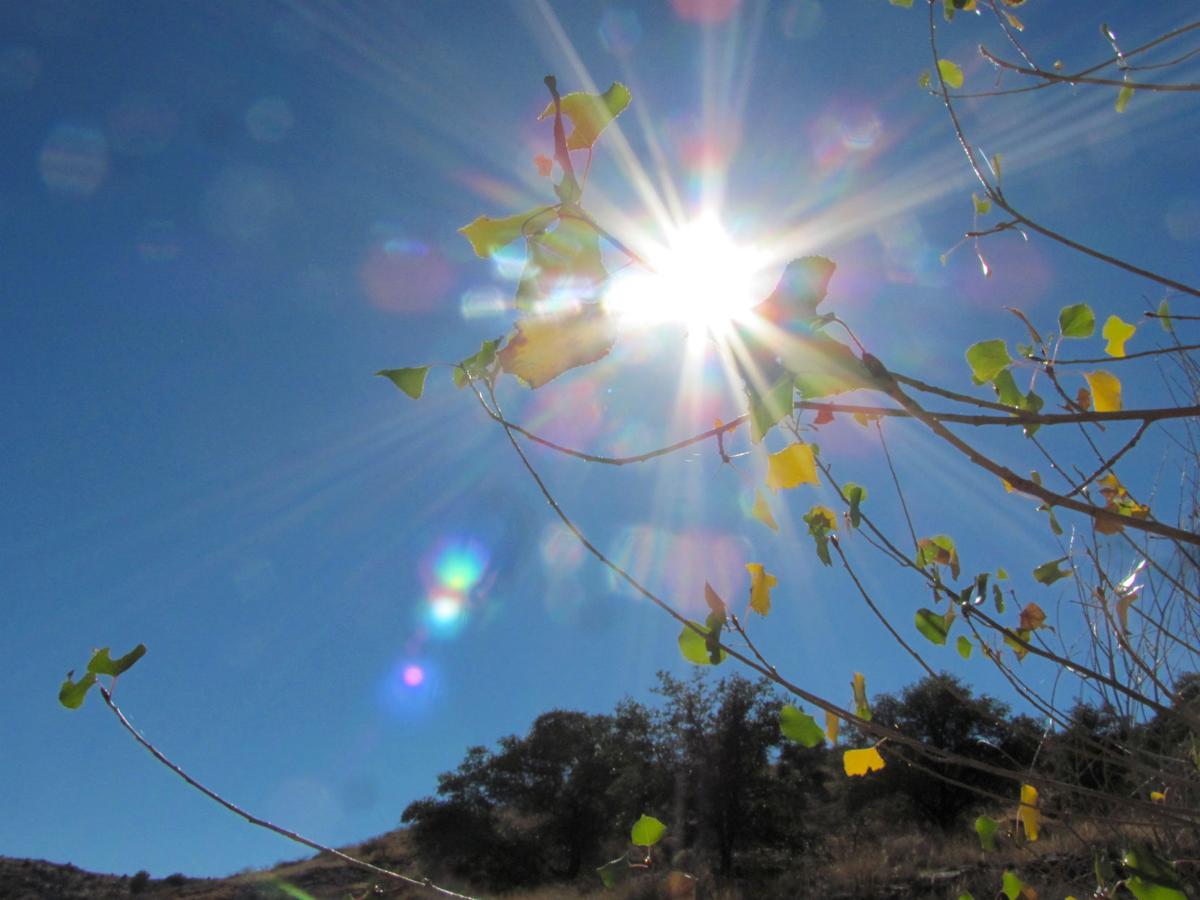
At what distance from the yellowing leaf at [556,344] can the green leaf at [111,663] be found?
2.26 feet

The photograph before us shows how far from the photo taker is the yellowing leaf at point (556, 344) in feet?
1.76

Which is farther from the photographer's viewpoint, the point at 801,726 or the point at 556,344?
the point at 801,726

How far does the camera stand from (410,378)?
0.69 meters

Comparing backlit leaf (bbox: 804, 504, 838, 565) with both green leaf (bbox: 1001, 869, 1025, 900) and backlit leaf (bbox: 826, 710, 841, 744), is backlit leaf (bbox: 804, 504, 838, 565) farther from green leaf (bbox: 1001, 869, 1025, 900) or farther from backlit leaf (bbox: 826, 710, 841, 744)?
green leaf (bbox: 1001, 869, 1025, 900)

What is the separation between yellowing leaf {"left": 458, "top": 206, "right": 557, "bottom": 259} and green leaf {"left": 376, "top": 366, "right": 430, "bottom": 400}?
147 millimetres

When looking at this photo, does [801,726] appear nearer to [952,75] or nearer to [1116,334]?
[1116,334]

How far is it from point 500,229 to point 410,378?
186 millimetres

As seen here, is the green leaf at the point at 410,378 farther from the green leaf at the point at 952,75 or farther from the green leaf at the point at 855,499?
the green leaf at the point at 952,75

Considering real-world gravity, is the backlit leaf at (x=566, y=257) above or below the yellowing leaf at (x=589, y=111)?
below

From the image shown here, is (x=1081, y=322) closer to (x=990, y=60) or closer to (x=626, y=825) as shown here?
(x=990, y=60)

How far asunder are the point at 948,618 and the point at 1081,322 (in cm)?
50

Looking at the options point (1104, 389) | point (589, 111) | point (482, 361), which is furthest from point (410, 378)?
point (1104, 389)

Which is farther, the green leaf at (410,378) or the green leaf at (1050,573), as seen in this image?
the green leaf at (1050,573)

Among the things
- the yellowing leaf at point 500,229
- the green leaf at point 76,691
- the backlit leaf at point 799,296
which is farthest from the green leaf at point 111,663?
the backlit leaf at point 799,296
